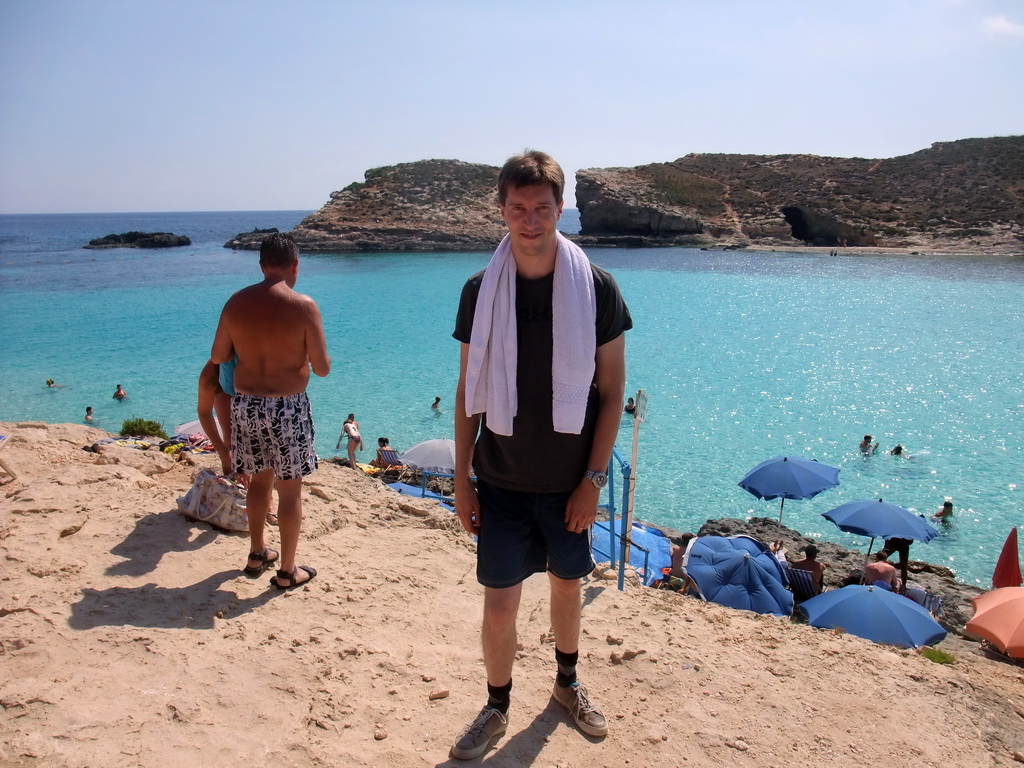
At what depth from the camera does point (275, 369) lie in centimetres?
365

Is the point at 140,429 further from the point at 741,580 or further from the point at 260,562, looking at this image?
the point at 741,580

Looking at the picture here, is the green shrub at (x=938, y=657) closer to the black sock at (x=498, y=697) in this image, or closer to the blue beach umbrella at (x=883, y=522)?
the black sock at (x=498, y=697)

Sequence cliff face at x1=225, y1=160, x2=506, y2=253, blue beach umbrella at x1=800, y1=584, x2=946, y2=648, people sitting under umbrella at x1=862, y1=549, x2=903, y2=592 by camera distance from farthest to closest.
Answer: cliff face at x1=225, y1=160, x2=506, y2=253, people sitting under umbrella at x1=862, y1=549, x2=903, y2=592, blue beach umbrella at x1=800, y1=584, x2=946, y2=648

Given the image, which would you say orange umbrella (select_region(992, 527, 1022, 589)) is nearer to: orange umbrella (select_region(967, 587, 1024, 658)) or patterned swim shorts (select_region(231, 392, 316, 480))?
orange umbrella (select_region(967, 587, 1024, 658))

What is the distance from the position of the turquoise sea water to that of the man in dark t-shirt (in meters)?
8.78

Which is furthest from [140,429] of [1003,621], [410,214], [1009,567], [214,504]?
[410,214]

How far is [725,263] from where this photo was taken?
156 feet

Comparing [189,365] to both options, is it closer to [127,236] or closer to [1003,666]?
[1003,666]

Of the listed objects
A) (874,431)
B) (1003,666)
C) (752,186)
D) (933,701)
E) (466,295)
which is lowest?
(874,431)

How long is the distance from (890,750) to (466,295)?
8.32ft

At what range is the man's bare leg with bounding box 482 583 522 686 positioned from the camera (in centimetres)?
255

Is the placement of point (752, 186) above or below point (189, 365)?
above

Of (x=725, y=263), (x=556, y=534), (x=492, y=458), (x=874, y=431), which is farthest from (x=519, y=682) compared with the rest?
(x=725, y=263)

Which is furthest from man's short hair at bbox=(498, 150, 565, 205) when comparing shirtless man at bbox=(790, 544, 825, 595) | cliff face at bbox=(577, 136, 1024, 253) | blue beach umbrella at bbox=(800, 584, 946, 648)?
cliff face at bbox=(577, 136, 1024, 253)
